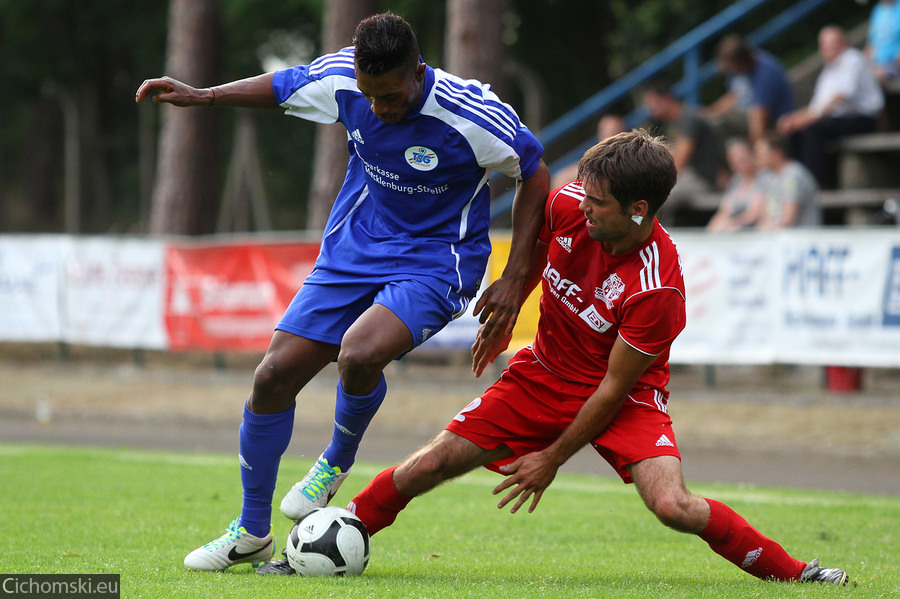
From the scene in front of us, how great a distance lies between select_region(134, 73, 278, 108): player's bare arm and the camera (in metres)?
4.98

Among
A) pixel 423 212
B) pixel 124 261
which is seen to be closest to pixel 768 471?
pixel 423 212

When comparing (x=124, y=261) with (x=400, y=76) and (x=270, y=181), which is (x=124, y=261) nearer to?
(x=400, y=76)

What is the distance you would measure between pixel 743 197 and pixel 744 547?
29.3 ft

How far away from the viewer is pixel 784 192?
12.5 metres

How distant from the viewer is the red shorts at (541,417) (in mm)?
4988

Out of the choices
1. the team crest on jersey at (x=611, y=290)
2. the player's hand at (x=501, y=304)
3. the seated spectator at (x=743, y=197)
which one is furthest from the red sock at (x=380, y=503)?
the seated spectator at (x=743, y=197)

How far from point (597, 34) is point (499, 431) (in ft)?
68.6

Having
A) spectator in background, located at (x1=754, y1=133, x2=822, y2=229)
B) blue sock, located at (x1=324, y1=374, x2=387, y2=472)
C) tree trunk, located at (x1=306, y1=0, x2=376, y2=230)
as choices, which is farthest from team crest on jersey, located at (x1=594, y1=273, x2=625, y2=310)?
tree trunk, located at (x1=306, y1=0, x2=376, y2=230)

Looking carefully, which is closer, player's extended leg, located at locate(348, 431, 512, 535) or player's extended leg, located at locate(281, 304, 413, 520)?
→ player's extended leg, located at locate(281, 304, 413, 520)

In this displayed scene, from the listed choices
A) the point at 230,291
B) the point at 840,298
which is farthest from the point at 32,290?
the point at 840,298

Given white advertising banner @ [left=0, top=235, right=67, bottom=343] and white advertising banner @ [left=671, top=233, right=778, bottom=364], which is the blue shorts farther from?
white advertising banner @ [left=0, top=235, right=67, bottom=343]

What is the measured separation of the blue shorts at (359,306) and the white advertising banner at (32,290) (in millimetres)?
11013

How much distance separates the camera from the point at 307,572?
502 cm

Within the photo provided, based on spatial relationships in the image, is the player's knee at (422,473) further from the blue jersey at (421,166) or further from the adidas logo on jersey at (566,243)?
the adidas logo on jersey at (566,243)
